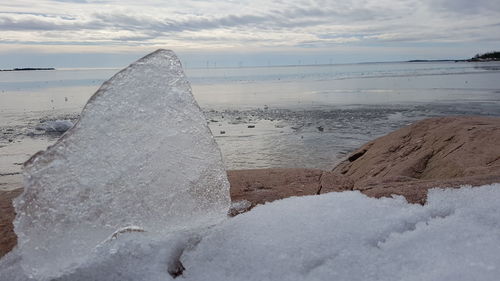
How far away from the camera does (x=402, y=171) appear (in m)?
4.43

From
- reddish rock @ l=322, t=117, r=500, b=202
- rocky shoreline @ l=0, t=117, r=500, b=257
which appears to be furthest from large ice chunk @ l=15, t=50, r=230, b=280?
reddish rock @ l=322, t=117, r=500, b=202

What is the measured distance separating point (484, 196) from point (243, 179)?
1.69 meters

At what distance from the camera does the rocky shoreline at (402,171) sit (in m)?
2.60

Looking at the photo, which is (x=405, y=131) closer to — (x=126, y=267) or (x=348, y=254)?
(x=348, y=254)

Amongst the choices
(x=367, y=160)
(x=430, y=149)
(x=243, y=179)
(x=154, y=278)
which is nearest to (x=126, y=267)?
(x=154, y=278)

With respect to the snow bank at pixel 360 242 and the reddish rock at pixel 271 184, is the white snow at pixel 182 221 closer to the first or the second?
the snow bank at pixel 360 242

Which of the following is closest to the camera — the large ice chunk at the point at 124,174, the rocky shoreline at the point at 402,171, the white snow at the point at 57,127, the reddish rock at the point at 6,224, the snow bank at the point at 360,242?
the snow bank at the point at 360,242

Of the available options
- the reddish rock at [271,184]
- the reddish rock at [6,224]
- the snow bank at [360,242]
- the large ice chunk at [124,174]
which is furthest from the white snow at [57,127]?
the snow bank at [360,242]

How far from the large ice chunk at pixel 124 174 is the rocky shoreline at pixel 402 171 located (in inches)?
16.3

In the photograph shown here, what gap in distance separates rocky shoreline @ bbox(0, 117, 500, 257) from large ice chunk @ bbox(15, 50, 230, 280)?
1.36ft

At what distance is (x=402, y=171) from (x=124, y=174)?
3168 mm

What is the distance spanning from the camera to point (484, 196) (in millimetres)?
2283

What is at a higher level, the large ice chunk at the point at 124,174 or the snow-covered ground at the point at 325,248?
the large ice chunk at the point at 124,174

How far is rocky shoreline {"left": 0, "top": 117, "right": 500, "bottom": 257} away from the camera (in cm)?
260
